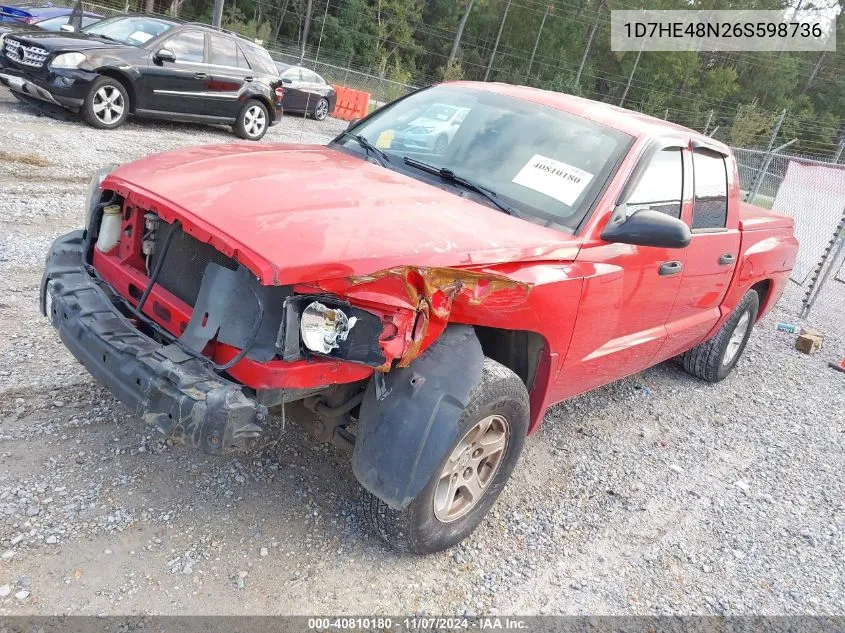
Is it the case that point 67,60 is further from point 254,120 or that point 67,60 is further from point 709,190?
point 709,190

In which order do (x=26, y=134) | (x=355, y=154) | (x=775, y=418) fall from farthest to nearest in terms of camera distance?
(x=26, y=134)
(x=775, y=418)
(x=355, y=154)

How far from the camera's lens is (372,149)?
3674mm

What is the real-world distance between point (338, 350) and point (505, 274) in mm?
753

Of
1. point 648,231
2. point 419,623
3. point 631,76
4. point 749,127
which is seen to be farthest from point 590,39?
point 419,623

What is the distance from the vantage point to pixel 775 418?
5.11m

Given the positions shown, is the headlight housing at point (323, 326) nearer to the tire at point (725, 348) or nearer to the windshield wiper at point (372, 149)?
the windshield wiper at point (372, 149)

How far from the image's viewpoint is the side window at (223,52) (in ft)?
34.2

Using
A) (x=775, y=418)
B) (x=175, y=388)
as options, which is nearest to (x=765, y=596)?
(x=775, y=418)

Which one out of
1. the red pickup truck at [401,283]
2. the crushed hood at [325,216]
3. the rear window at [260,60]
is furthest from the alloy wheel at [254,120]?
the crushed hood at [325,216]

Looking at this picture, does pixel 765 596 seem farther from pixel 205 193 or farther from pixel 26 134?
pixel 26 134

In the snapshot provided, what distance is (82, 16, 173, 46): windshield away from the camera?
9516 millimetres

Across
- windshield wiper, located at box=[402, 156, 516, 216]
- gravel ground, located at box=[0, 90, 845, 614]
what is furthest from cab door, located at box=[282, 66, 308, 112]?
windshield wiper, located at box=[402, 156, 516, 216]

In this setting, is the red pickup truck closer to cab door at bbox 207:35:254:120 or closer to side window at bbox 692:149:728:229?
side window at bbox 692:149:728:229

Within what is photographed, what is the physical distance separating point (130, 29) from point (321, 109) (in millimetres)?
7446
